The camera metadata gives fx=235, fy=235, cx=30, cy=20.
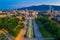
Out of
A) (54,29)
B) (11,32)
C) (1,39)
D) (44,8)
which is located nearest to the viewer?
(1,39)

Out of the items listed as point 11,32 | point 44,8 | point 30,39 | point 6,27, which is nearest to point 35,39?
point 30,39

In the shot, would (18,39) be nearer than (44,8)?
Yes

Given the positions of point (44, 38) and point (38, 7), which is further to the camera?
point (38, 7)

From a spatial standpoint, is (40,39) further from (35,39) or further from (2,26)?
(2,26)

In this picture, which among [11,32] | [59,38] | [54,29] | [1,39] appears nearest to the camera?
[1,39]

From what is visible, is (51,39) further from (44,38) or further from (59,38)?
(59,38)

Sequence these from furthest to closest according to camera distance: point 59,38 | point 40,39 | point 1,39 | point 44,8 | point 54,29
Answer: point 44,8 < point 54,29 < point 40,39 < point 59,38 < point 1,39

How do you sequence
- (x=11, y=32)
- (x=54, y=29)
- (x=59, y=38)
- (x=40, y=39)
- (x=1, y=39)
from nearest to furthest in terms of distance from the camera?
(x=1, y=39) < (x=59, y=38) < (x=40, y=39) < (x=11, y=32) < (x=54, y=29)

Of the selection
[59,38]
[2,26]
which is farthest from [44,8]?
[59,38]
